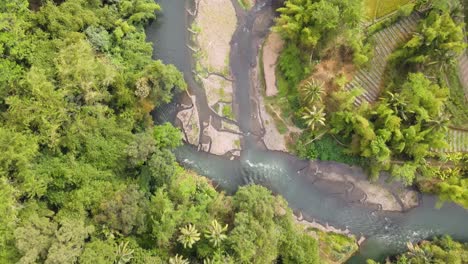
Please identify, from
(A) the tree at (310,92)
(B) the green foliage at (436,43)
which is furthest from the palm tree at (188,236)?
(B) the green foliage at (436,43)

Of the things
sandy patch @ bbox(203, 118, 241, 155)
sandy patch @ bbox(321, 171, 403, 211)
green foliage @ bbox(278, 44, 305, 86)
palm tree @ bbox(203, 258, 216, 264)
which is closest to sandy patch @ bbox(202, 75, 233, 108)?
sandy patch @ bbox(203, 118, 241, 155)

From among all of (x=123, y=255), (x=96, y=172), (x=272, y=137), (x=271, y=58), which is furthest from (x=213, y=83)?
(x=123, y=255)

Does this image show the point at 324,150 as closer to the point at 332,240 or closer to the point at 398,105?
the point at 398,105

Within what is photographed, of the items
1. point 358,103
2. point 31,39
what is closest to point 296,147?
point 358,103

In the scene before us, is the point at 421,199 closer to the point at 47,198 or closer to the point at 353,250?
the point at 353,250

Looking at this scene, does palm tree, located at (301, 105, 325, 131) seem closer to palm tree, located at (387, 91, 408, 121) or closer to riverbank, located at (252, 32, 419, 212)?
riverbank, located at (252, 32, 419, 212)

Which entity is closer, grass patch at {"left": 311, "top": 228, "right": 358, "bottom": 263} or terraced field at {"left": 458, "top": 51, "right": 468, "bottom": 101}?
grass patch at {"left": 311, "top": 228, "right": 358, "bottom": 263}

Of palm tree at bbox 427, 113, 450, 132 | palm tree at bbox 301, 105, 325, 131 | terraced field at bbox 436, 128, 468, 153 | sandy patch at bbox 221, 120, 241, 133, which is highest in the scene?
palm tree at bbox 427, 113, 450, 132
